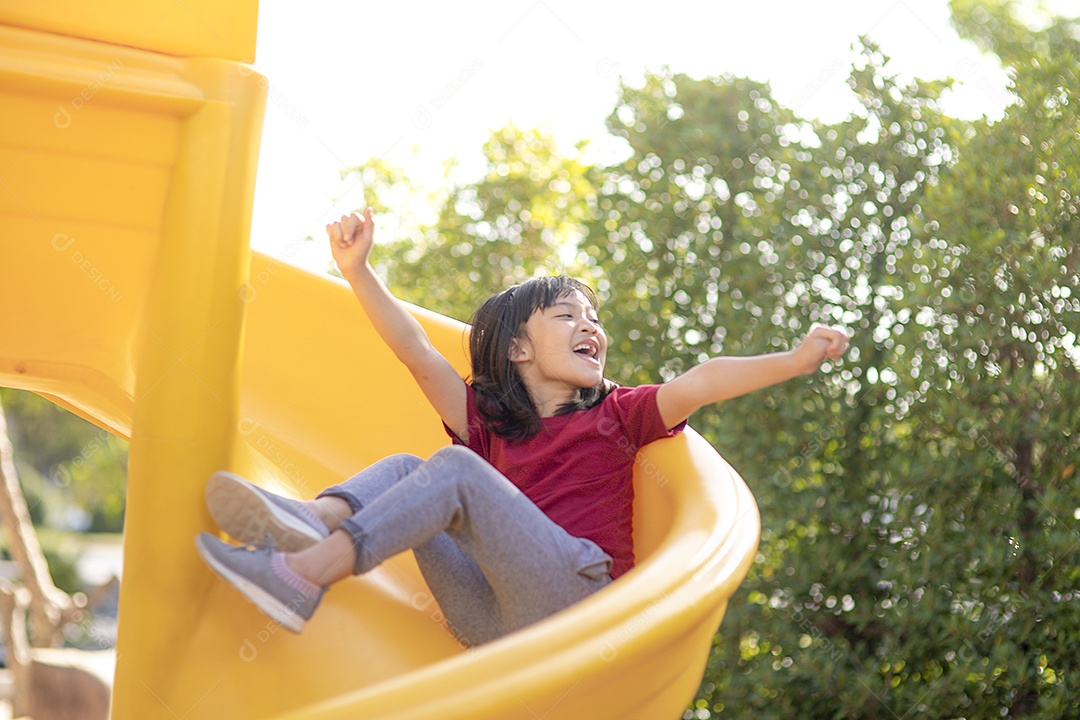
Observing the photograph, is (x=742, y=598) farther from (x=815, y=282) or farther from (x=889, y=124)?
(x=889, y=124)

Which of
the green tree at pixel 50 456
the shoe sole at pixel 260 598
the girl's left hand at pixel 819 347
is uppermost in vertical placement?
the girl's left hand at pixel 819 347

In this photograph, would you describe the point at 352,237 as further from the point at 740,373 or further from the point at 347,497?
the point at 740,373

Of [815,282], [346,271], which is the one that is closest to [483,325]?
[346,271]

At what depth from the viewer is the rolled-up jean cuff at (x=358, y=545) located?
1578mm

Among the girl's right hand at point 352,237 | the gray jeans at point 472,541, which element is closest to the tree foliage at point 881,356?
the gray jeans at point 472,541

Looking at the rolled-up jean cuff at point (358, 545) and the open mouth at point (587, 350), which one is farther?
the open mouth at point (587, 350)

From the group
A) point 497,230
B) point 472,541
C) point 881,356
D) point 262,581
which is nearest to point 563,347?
point 472,541

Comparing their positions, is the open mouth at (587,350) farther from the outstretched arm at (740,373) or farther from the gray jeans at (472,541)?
the gray jeans at (472,541)

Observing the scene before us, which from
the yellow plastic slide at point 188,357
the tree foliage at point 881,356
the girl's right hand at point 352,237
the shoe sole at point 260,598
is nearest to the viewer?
the shoe sole at point 260,598

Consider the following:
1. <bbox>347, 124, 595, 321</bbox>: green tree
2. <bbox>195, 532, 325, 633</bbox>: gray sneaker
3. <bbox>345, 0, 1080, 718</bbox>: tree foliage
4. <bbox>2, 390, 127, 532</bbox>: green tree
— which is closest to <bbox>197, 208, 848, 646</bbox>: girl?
<bbox>195, 532, 325, 633</bbox>: gray sneaker

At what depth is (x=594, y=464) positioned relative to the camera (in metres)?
2.05

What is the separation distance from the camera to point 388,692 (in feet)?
4.06

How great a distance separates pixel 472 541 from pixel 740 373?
1.81ft

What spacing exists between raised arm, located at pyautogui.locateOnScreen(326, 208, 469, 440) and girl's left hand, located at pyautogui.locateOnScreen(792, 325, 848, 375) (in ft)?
2.37
